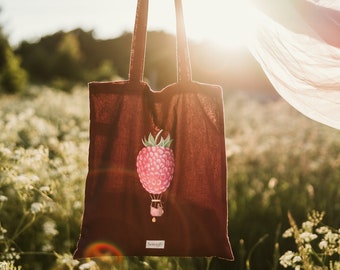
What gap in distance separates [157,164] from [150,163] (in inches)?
1.2

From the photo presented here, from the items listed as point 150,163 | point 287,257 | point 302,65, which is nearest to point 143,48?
point 150,163

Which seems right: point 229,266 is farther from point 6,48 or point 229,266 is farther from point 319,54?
point 6,48

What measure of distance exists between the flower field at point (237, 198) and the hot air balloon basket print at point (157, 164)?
0.45 meters


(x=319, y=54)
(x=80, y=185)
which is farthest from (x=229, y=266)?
(x=319, y=54)

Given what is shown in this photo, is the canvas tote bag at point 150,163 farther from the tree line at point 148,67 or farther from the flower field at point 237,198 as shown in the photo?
the tree line at point 148,67

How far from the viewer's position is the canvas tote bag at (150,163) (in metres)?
2.00

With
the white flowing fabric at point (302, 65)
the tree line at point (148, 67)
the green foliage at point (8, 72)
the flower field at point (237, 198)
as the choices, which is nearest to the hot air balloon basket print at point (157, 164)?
the flower field at point (237, 198)

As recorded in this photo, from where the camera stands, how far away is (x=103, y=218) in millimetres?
1996

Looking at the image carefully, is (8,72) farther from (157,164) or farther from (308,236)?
(157,164)

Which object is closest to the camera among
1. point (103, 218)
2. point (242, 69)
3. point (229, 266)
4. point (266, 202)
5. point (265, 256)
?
point (103, 218)

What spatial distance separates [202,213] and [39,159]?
1310mm

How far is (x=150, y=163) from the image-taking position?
1981 mm

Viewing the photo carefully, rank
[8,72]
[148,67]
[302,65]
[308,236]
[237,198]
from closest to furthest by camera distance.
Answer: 1. [302,65]
2. [308,236]
3. [237,198]
4. [8,72]
5. [148,67]

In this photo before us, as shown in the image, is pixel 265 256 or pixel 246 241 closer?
pixel 265 256
